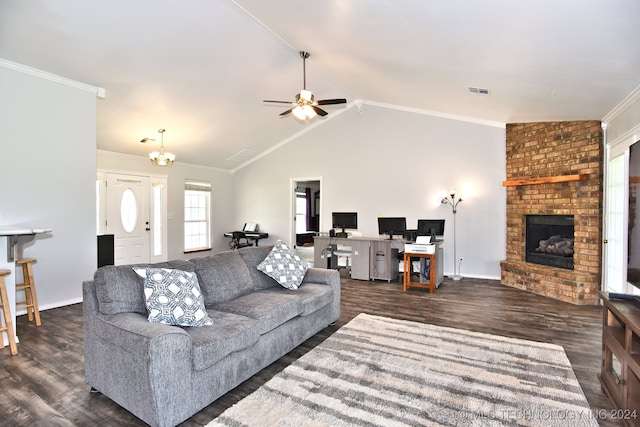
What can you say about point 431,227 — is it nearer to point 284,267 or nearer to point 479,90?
point 479,90

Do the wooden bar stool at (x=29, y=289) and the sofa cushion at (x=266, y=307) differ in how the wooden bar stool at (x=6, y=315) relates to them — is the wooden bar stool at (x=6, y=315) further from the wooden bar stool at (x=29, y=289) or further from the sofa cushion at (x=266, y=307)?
the sofa cushion at (x=266, y=307)

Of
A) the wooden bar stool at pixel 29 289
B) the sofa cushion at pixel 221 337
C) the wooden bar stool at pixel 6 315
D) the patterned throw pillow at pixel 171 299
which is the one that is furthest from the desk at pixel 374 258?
the wooden bar stool at pixel 6 315

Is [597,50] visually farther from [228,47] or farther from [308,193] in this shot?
[308,193]

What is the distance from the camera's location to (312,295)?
3.21 m

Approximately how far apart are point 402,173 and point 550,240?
283 cm

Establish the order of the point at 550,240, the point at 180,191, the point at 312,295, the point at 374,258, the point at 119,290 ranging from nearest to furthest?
the point at 119,290, the point at 312,295, the point at 550,240, the point at 374,258, the point at 180,191

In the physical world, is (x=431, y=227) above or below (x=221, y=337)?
above

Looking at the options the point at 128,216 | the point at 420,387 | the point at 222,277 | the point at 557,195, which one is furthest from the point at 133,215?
the point at 557,195

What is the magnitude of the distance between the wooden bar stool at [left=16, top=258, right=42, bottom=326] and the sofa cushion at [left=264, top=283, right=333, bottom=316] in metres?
2.56

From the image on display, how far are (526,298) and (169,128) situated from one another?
6.51m

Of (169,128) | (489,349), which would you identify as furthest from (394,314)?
(169,128)

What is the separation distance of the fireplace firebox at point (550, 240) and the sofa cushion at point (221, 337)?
481 centimetres

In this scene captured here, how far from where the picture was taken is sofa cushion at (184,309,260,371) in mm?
2025

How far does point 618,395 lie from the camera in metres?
2.10
